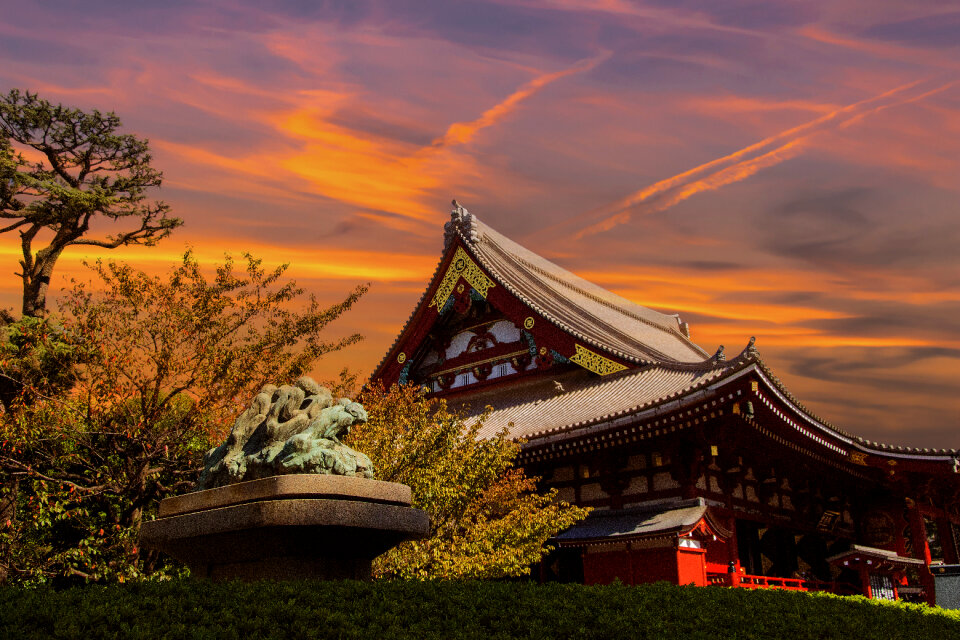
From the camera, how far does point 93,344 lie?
15578 millimetres

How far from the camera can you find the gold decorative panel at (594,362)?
2223cm

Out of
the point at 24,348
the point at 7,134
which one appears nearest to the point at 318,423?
the point at 24,348

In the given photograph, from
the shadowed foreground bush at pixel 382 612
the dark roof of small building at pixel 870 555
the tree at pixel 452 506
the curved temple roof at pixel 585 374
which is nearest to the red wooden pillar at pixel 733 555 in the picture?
the dark roof of small building at pixel 870 555

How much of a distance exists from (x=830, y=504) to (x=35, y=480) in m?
21.1

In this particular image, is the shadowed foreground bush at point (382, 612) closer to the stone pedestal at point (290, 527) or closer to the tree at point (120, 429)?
the stone pedestal at point (290, 527)

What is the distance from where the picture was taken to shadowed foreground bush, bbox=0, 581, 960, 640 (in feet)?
19.7

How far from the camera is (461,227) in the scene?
26219 mm

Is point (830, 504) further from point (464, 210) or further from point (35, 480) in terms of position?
point (35, 480)

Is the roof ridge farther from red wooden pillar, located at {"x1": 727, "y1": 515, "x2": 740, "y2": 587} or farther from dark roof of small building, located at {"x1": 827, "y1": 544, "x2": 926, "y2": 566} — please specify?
dark roof of small building, located at {"x1": 827, "y1": 544, "x2": 926, "y2": 566}

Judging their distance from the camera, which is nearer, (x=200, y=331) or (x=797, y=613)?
(x=797, y=613)

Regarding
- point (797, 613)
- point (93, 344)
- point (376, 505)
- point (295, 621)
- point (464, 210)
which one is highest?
point (464, 210)

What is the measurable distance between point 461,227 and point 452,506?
539 inches

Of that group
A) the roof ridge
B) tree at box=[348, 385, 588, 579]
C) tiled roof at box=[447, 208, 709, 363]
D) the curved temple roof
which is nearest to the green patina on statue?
tree at box=[348, 385, 588, 579]

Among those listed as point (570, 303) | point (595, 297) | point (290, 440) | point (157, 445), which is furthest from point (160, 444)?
point (595, 297)
